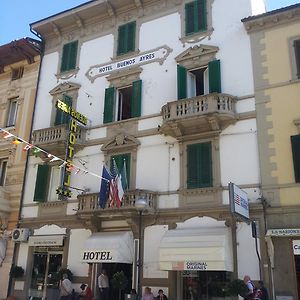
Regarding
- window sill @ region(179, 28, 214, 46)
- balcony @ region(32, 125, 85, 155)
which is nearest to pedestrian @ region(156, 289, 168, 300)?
balcony @ region(32, 125, 85, 155)

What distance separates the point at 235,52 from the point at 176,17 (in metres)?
3.84

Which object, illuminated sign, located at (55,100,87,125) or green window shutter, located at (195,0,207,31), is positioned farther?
green window shutter, located at (195,0,207,31)

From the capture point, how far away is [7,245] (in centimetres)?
1962

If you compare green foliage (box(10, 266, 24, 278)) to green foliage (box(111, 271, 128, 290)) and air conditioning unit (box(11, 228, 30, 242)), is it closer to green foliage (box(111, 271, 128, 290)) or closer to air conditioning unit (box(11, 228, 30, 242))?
air conditioning unit (box(11, 228, 30, 242))

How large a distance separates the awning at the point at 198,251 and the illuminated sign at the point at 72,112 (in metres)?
7.05

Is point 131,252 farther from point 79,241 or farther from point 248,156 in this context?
point 248,156

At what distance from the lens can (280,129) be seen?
15.0 m

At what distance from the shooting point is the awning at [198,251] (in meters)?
13.9

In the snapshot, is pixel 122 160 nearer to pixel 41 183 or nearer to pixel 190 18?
pixel 41 183

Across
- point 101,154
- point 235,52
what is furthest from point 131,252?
point 235,52

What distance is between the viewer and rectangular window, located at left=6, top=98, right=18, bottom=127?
22406 millimetres

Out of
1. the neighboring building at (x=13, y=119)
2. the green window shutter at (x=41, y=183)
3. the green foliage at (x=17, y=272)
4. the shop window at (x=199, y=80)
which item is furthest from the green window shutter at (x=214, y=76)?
the green foliage at (x=17, y=272)

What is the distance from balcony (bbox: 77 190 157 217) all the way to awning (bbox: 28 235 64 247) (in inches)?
72.2

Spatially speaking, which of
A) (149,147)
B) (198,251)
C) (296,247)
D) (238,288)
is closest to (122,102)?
(149,147)
